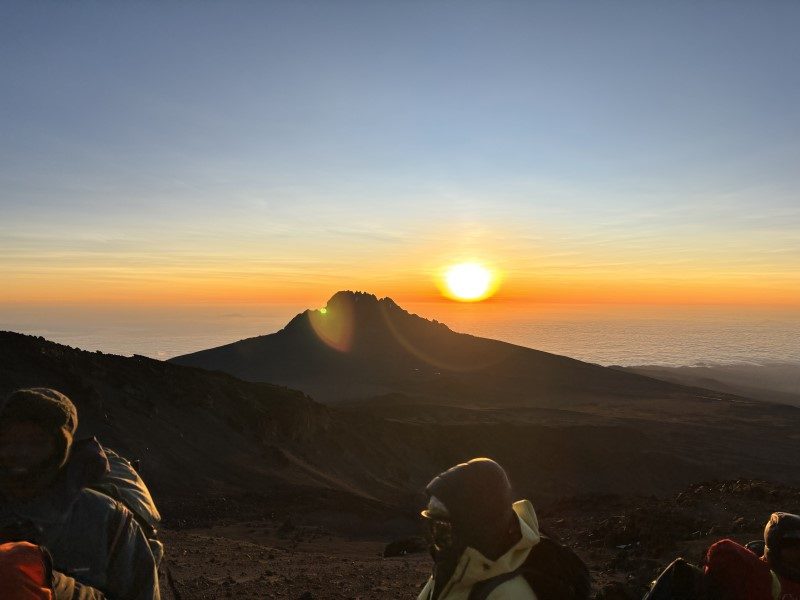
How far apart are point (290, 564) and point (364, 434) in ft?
57.7

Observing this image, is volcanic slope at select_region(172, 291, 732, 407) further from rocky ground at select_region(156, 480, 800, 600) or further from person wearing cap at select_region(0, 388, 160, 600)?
person wearing cap at select_region(0, 388, 160, 600)

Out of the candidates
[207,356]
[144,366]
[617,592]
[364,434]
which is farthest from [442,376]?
[617,592]

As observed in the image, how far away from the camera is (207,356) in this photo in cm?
6606

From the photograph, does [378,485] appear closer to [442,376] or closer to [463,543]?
[463,543]

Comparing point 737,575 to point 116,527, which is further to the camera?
point 737,575

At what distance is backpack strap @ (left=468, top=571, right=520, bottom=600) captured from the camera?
2.03 metres

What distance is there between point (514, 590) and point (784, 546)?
1.90 meters

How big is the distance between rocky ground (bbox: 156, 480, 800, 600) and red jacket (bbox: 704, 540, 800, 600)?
6.49 metres

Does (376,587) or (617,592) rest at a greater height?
(617,592)

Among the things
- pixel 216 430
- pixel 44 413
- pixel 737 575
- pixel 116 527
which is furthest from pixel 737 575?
pixel 216 430

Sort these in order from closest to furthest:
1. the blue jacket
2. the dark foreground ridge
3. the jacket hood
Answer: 1. the blue jacket
2. the jacket hood
3. the dark foreground ridge

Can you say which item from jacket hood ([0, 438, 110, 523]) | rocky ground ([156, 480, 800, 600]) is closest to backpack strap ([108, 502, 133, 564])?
jacket hood ([0, 438, 110, 523])

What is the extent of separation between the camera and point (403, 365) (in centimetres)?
6500

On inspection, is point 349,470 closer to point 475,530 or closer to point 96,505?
point 475,530
